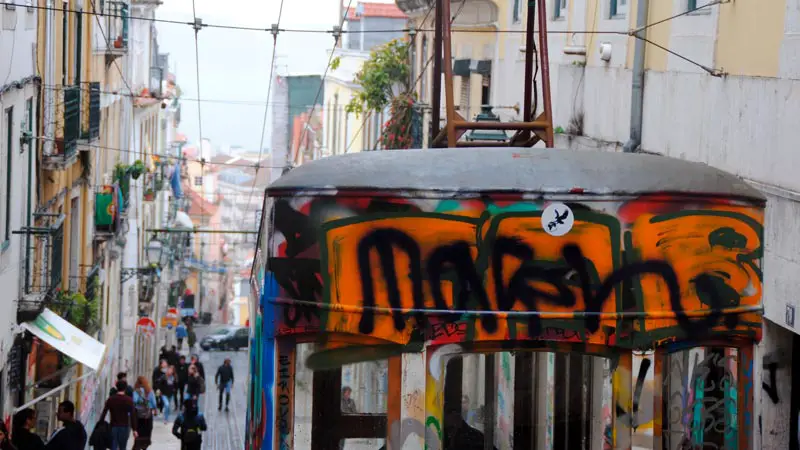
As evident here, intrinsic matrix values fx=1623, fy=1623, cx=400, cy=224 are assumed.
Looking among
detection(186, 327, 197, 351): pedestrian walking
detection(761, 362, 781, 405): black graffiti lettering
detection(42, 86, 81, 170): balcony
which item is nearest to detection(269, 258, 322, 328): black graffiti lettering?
detection(761, 362, 781, 405): black graffiti lettering

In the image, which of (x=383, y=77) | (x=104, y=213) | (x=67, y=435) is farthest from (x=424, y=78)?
(x=67, y=435)

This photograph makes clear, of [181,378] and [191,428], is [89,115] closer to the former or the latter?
[191,428]

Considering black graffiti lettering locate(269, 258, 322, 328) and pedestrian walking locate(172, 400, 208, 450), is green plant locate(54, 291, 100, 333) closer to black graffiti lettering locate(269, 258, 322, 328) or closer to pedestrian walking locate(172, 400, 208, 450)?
pedestrian walking locate(172, 400, 208, 450)

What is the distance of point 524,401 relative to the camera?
7941 mm

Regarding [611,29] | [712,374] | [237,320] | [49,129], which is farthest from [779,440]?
[237,320]

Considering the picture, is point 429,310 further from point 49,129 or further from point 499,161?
point 49,129

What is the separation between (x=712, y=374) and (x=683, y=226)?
0.73m

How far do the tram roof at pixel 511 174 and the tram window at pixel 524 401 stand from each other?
2.63 feet

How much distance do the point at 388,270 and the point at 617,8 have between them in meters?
13.2

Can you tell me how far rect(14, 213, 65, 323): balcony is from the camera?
18.8 m

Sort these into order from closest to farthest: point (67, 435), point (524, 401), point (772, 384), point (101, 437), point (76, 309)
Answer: point (524, 401)
point (772, 384)
point (67, 435)
point (101, 437)
point (76, 309)

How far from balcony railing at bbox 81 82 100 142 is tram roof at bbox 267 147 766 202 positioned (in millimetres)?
17925

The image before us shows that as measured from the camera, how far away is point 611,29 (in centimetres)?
1998

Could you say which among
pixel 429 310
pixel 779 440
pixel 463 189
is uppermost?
pixel 463 189
